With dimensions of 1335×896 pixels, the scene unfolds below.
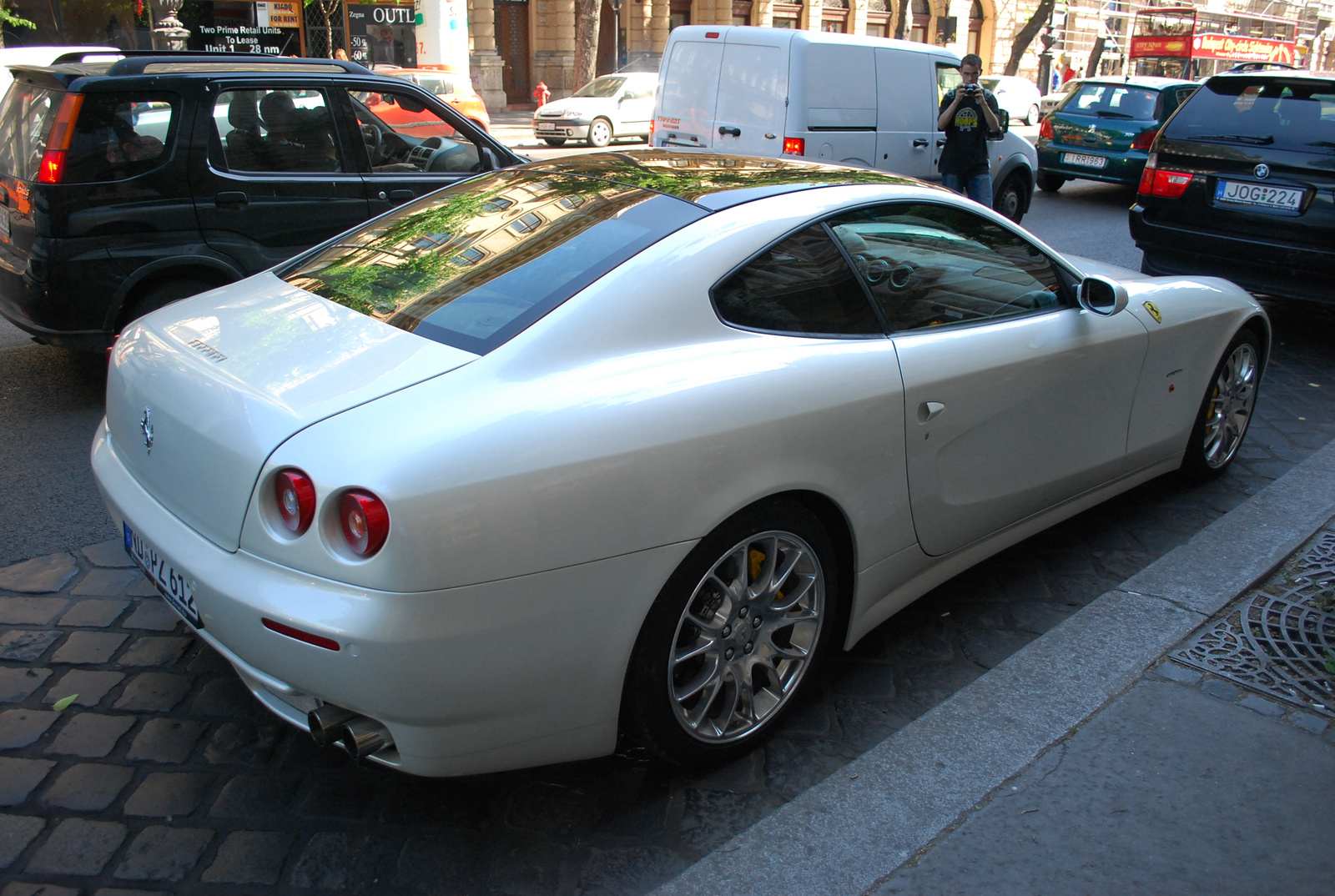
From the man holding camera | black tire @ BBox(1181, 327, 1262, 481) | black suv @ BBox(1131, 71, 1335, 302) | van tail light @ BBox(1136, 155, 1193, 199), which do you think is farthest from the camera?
the man holding camera

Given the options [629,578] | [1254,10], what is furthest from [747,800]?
[1254,10]

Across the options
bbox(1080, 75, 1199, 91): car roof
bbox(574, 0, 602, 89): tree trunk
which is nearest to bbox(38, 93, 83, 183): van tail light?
bbox(1080, 75, 1199, 91): car roof

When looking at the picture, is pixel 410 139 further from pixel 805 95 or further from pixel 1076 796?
pixel 1076 796

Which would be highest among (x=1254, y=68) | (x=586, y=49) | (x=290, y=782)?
(x=586, y=49)

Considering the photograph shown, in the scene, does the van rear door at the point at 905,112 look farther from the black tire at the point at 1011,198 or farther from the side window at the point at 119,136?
the side window at the point at 119,136

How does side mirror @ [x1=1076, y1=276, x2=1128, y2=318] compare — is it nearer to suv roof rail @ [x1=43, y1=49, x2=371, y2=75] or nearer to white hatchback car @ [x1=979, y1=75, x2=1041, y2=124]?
suv roof rail @ [x1=43, y1=49, x2=371, y2=75]

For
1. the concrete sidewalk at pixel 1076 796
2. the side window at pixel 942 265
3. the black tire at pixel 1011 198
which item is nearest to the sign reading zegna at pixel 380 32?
the black tire at pixel 1011 198

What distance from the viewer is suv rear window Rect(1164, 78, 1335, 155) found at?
666 centimetres

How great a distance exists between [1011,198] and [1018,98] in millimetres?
16227

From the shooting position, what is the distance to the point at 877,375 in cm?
290

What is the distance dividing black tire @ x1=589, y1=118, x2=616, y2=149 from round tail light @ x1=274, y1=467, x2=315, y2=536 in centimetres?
2008

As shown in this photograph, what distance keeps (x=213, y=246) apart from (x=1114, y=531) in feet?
15.1

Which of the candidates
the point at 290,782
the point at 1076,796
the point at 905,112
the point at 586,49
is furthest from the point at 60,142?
the point at 586,49

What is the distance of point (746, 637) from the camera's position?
2.74 metres
